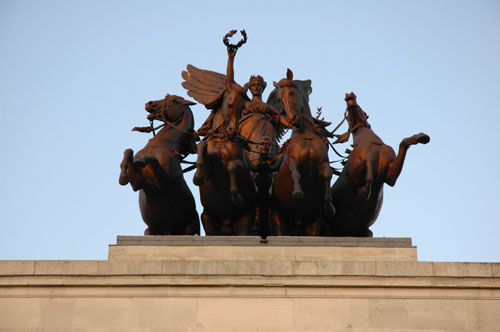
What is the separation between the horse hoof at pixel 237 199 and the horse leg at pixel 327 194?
132 centimetres

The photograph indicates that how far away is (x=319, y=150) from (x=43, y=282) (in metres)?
4.70

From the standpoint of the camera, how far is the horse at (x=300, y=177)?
17.5m

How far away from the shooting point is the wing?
68.6 ft

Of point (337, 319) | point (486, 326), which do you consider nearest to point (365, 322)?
point (337, 319)

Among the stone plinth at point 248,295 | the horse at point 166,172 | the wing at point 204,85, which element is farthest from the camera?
the wing at point 204,85

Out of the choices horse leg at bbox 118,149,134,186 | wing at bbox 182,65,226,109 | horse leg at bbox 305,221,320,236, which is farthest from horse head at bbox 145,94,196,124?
horse leg at bbox 305,221,320,236

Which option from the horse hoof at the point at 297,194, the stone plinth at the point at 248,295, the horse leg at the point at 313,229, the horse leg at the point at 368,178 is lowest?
the stone plinth at the point at 248,295

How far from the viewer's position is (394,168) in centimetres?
1777

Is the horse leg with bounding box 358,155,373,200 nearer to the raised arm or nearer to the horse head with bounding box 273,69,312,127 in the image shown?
the horse head with bounding box 273,69,312,127

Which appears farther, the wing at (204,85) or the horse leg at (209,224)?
the wing at (204,85)

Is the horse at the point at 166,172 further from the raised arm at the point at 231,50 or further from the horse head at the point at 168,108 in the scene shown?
Result: the raised arm at the point at 231,50

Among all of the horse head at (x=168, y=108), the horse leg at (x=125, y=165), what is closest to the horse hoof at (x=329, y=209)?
the horse leg at (x=125, y=165)

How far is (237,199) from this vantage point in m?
17.6

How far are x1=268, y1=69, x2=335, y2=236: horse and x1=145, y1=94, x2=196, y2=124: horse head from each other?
6.73 feet
